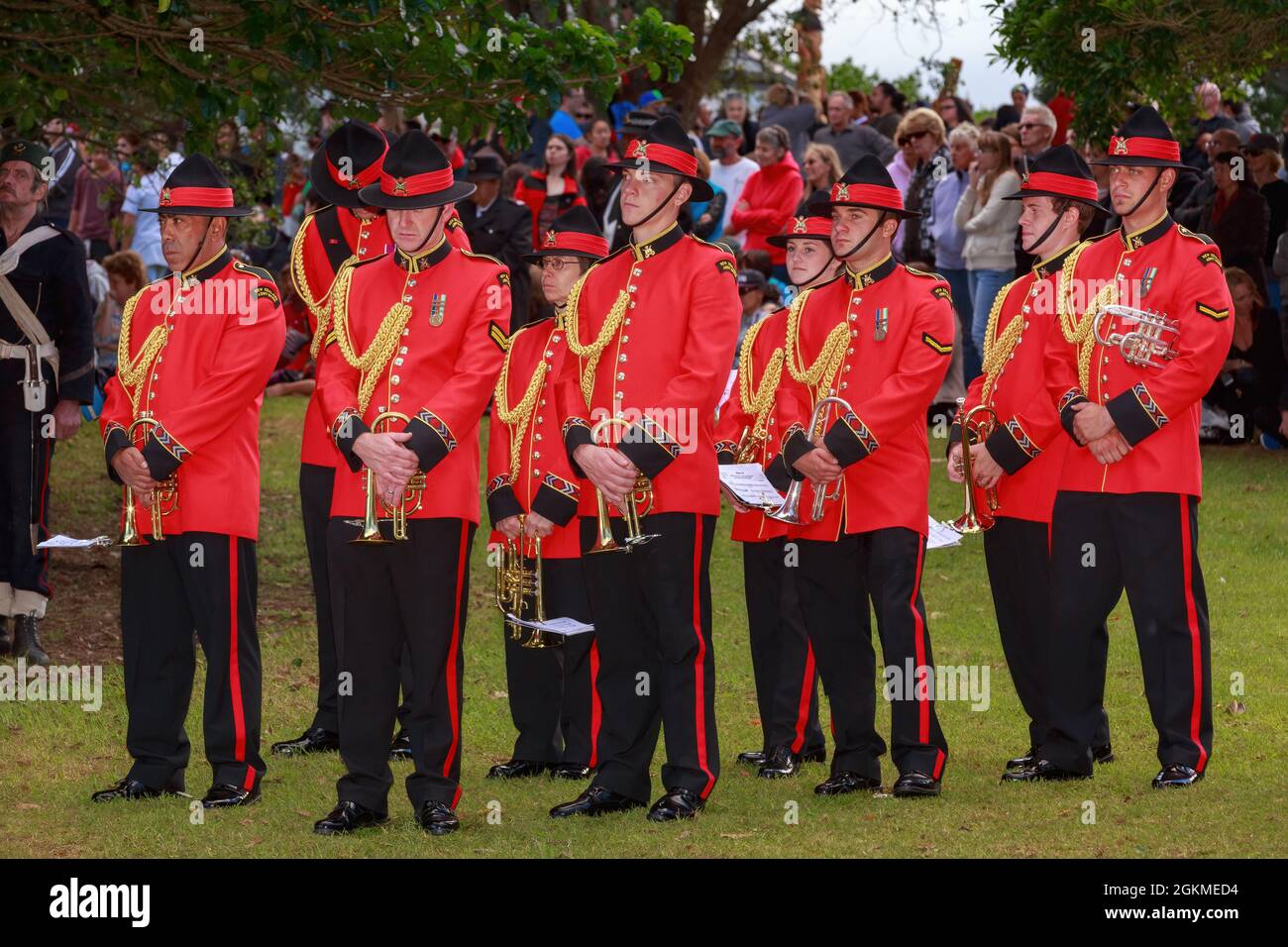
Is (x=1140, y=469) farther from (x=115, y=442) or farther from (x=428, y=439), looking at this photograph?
(x=115, y=442)

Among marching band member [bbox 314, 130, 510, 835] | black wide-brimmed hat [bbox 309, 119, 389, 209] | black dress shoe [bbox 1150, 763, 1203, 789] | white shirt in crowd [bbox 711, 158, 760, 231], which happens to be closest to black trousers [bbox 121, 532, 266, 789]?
marching band member [bbox 314, 130, 510, 835]

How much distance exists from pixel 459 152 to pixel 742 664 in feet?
30.1

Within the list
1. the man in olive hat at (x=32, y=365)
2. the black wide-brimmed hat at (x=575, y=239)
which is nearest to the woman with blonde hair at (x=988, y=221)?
the black wide-brimmed hat at (x=575, y=239)

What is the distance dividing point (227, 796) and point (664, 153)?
2922 mm

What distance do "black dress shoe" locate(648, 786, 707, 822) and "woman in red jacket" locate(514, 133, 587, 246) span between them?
9.57 meters

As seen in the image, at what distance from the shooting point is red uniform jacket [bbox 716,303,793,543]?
327 inches

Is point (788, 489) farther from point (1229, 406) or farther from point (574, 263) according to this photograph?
point (1229, 406)

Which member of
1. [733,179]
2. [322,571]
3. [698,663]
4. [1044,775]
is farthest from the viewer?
[733,179]

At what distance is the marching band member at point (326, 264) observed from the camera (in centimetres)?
860

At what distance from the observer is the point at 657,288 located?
741cm

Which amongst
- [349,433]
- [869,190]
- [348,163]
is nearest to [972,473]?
[869,190]

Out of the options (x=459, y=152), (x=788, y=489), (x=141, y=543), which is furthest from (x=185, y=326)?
(x=459, y=152)

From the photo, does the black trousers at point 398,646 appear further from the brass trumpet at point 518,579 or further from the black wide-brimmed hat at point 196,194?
the black wide-brimmed hat at point 196,194

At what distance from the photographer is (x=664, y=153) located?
7441mm
